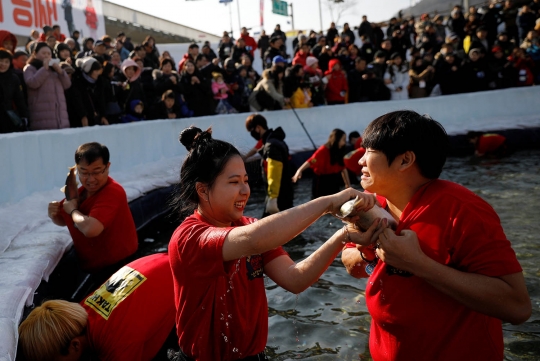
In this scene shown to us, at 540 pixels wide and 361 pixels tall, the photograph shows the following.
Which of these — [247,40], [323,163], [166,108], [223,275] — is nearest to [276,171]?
[323,163]

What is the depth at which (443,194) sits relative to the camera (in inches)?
75.0

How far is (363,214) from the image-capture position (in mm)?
1938

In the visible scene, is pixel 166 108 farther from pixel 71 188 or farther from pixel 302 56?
pixel 71 188

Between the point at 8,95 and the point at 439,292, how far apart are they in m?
7.00

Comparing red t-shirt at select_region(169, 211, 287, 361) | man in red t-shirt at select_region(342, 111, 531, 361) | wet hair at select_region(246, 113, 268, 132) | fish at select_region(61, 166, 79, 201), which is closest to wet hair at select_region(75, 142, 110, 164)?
fish at select_region(61, 166, 79, 201)

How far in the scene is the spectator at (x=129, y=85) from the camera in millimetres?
10539

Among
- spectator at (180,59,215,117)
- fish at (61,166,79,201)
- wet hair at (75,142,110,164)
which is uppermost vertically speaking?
spectator at (180,59,215,117)

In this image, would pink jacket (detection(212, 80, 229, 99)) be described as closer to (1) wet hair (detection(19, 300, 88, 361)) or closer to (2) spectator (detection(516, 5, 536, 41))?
(1) wet hair (detection(19, 300, 88, 361))

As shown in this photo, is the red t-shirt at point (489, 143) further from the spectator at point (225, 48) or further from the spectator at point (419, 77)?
the spectator at point (225, 48)

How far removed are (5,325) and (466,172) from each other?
10.1m

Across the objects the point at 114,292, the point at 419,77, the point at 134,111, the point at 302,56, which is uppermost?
the point at 302,56

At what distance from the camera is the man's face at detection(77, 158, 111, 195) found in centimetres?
424

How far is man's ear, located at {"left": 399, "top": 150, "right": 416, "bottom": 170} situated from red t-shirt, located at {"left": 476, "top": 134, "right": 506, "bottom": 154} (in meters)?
11.6

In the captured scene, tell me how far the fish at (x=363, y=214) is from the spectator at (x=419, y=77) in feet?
48.0
